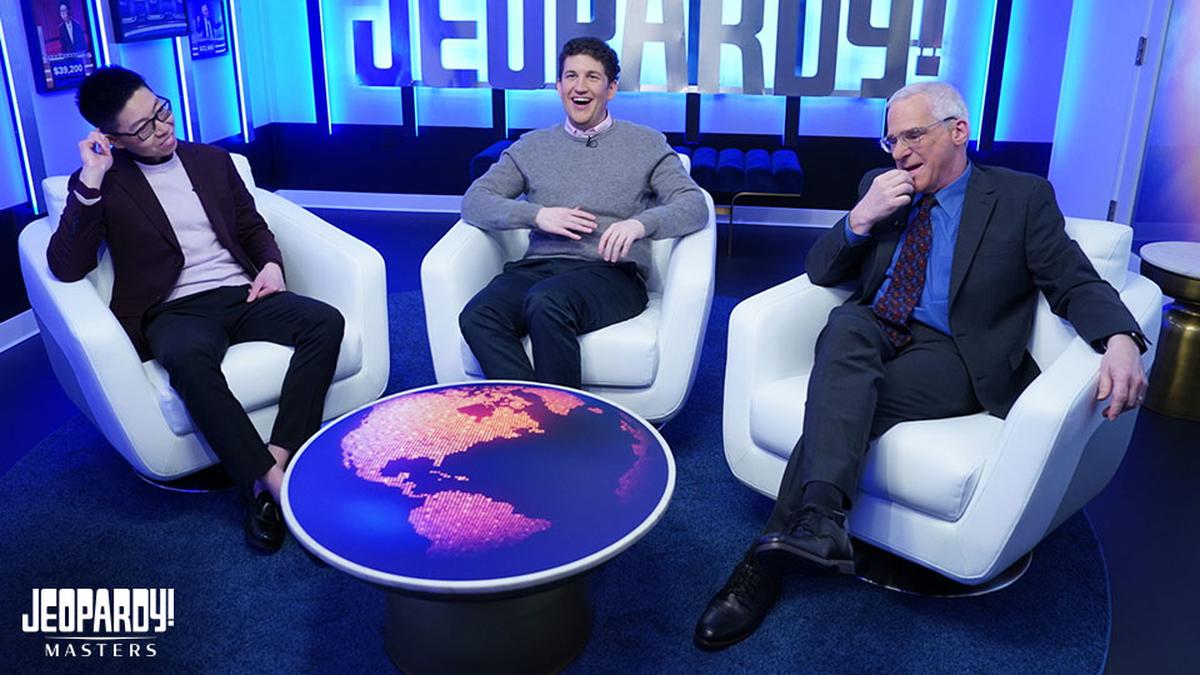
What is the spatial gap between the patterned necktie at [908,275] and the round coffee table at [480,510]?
0.78 metres

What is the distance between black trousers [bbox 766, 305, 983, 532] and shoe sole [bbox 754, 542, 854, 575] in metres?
0.18

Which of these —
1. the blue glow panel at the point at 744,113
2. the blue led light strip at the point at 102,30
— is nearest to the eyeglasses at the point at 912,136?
the blue glow panel at the point at 744,113

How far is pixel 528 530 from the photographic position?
1.82 m

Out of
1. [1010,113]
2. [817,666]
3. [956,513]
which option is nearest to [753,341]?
[956,513]

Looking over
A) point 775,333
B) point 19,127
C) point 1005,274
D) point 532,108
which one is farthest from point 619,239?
point 532,108

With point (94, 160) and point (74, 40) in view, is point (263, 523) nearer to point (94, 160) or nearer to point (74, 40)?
point (94, 160)

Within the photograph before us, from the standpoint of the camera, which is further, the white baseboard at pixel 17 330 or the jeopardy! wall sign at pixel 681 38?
the jeopardy! wall sign at pixel 681 38

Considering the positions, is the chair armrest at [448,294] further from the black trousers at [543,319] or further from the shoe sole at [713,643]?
the shoe sole at [713,643]

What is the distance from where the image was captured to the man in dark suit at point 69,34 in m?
4.22

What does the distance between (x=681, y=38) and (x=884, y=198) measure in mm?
3506

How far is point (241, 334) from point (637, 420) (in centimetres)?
131

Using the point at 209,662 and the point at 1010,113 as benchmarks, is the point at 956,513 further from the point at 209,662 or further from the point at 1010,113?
the point at 1010,113

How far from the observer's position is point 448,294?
116 inches

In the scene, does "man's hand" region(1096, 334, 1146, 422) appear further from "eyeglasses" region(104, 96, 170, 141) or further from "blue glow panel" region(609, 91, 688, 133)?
"blue glow panel" region(609, 91, 688, 133)
